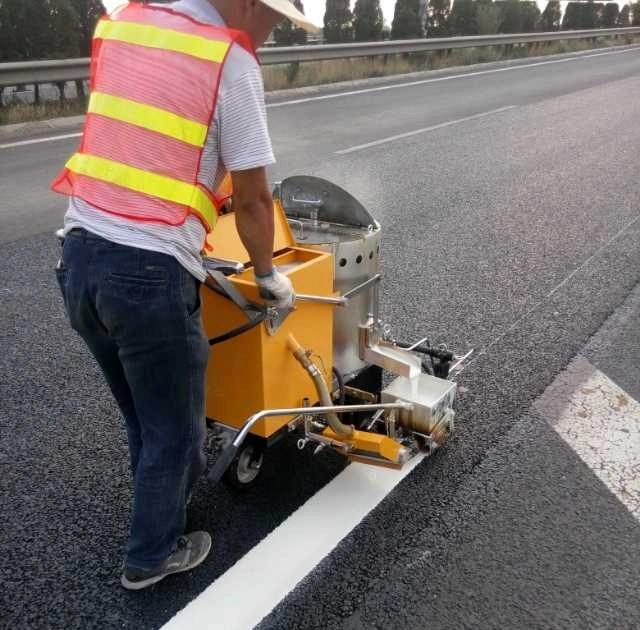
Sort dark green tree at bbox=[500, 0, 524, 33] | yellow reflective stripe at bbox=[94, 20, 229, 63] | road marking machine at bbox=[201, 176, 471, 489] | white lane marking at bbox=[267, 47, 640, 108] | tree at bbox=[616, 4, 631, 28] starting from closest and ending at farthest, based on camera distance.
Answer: yellow reflective stripe at bbox=[94, 20, 229, 63] → road marking machine at bbox=[201, 176, 471, 489] → white lane marking at bbox=[267, 47, 640, 108] → dark green tree at bbox=[500, 0, 524, 33] → tree at bbox=[616, 4, 631, 28]

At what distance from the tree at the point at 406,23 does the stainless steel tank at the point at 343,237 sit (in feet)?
71.4

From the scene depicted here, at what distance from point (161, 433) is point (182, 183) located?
2.37 ft

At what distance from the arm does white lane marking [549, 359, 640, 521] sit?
1608mm

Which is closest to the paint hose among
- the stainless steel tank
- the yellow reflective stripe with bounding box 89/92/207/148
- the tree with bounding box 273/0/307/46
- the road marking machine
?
the road marking machine

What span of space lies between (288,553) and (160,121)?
141 centimetres

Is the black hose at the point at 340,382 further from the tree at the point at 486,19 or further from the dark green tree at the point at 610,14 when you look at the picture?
the dark green tree at the point at 610,14

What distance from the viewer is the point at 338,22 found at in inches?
859

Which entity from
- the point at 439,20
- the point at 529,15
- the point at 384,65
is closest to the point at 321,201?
the point at 384,65

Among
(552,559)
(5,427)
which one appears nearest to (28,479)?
(5,427)

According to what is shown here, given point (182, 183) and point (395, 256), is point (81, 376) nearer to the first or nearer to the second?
point (182, 183)

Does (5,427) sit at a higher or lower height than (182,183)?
lower

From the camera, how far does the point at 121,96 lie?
5.81 feet

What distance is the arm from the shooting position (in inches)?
71.4

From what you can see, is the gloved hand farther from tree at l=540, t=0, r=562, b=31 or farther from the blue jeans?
tree at l=540, t=0, r=562, b=31
